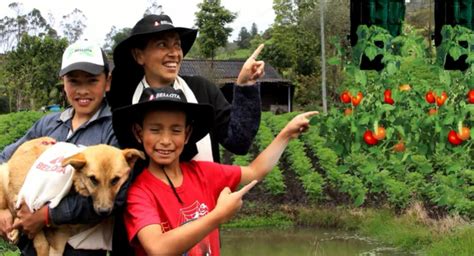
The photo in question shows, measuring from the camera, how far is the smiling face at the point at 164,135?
2.00 m

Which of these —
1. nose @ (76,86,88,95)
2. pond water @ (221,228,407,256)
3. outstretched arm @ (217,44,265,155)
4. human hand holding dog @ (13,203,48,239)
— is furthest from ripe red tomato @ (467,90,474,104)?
pond water @ (221,228,407,256)

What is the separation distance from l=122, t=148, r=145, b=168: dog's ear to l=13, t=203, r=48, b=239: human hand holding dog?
30 cm

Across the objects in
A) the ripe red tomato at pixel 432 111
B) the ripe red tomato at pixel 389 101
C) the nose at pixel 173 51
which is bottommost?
the ripe red tomato at pixel 432 111

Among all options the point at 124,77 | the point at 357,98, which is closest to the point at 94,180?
the point at 124,77

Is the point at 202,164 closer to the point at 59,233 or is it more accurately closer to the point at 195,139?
the point at 195,139

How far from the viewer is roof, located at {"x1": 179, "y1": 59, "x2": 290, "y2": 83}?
21.8 m

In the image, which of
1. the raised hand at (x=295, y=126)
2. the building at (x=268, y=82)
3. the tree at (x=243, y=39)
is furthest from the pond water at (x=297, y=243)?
the tree at (x=243, y=39)

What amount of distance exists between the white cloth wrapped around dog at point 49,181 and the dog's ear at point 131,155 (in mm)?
163

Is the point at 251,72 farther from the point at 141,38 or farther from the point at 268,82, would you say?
the point at 268,82

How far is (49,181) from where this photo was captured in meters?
2.08

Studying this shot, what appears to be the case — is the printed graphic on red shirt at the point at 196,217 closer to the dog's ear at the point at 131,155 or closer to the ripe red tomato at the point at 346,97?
→ the dog's ear at the point at 131,155

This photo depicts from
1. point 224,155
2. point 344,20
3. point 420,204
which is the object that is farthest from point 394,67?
point 344,20

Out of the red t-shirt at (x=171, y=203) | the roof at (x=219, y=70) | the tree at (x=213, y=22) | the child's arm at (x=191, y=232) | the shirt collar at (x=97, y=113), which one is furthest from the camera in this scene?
the roof at (x=219, y=70)

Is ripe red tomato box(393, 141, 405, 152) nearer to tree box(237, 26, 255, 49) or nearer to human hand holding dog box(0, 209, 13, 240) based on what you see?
human hand holding dog box(0, 209, 13, 240)
